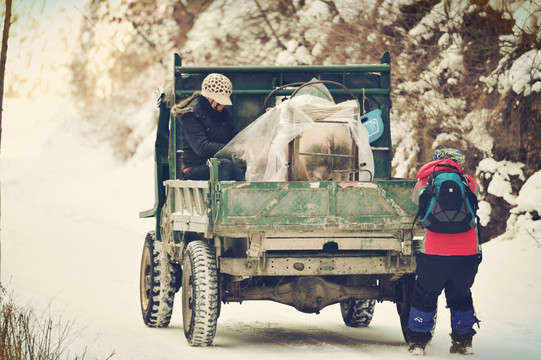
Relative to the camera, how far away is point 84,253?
1770cm

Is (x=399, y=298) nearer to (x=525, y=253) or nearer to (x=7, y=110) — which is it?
(x=525, y=253)

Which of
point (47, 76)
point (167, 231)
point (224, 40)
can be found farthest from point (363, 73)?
point (47, 76)

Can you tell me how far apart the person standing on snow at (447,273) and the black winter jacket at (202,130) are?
2140mm

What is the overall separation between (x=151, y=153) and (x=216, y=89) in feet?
63.3

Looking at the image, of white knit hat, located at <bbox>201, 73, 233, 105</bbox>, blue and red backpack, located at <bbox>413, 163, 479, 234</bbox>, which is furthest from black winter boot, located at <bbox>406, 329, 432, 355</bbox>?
white knit hat, located at <bbox>201, 73, 233, 105</bbox>

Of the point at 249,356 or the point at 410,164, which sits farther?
the point at 410,164

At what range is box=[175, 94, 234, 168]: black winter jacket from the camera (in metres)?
9.30

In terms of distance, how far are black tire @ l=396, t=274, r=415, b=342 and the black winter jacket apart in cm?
204

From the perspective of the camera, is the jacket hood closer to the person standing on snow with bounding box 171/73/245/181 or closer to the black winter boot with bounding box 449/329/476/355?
the black winter boot with bounding box 449/329/476/355

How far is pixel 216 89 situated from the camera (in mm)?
9406

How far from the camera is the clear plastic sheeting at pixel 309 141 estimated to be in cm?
869

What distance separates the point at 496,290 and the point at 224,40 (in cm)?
1809

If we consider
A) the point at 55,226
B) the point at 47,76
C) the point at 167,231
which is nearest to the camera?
the point at 167,231

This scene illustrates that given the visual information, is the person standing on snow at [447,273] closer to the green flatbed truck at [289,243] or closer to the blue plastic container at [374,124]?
the green flatbed truck at [289,243]
